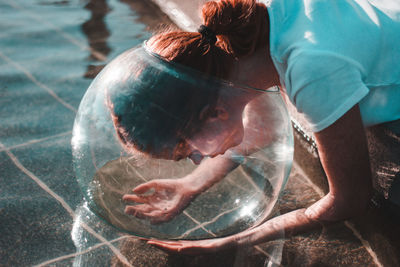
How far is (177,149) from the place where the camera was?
1346 millimetres

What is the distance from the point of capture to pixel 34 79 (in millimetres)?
3049

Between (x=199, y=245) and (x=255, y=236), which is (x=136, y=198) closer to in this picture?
(x=199, y=245)

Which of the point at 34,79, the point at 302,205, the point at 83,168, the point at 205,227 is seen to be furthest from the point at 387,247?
the point at 34,79

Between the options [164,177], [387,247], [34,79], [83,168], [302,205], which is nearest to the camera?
[164,177]

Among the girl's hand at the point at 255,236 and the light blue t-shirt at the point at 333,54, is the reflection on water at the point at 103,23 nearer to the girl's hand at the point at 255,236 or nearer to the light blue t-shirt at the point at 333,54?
the girl's hand at the point at 255,236

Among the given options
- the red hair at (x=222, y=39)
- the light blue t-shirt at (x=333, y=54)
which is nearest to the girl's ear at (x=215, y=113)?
the red hair at (x=222, y=39)

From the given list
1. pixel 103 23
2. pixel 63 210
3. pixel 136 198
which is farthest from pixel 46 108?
pixel 103 23

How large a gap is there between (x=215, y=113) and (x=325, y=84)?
14.0 inches

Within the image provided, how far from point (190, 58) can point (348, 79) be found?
1.62 ft

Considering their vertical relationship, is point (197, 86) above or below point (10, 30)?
above

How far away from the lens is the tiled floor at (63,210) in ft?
5.41

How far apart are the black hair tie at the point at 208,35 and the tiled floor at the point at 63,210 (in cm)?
87

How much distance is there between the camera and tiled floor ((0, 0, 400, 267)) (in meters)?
1.65

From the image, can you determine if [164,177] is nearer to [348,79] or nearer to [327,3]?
[348,79]
